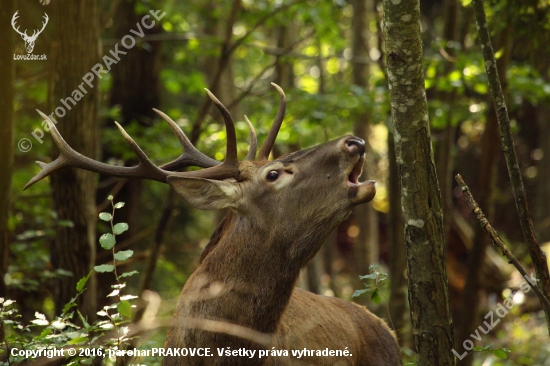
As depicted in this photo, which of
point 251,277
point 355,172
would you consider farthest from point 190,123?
point 251,277

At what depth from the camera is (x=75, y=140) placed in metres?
5.47

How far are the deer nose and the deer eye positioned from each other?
0.55 metres

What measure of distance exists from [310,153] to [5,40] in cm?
257

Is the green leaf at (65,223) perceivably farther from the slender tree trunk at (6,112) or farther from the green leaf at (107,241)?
the green leaf at (107,241)

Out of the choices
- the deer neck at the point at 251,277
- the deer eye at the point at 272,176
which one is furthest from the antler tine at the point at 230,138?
the deer neck at the point at 251,277

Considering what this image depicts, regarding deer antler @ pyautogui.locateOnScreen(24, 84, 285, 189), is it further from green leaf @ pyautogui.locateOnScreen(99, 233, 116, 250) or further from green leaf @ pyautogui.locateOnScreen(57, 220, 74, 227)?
green leaf @ pyautogui.locateOnScreen(57, 220, 74, 227)

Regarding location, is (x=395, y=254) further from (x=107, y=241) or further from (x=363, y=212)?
(x=107, y=241)

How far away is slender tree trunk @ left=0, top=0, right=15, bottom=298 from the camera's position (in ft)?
15.7

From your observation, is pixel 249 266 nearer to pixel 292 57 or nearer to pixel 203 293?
pixel 203 293

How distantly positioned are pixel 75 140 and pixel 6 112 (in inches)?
29.9

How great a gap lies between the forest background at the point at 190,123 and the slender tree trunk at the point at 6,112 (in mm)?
11

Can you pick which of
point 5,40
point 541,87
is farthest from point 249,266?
point 541,87

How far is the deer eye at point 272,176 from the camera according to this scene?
14.4ft

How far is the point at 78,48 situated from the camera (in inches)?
216
